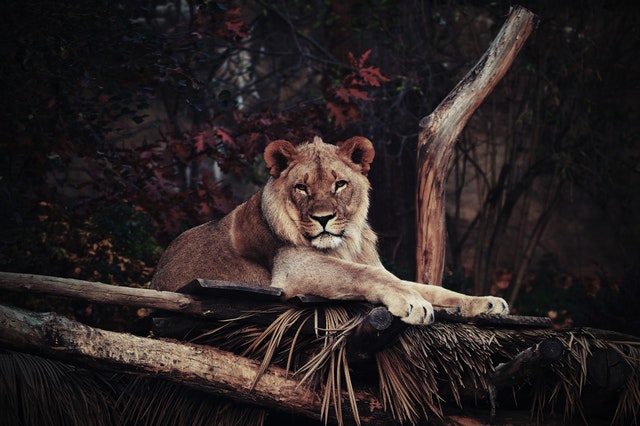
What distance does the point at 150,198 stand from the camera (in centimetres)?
808

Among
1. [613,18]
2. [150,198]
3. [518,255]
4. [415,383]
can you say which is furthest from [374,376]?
[613,18]

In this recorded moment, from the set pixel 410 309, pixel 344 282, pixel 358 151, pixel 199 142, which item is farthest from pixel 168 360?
pixel 199 142

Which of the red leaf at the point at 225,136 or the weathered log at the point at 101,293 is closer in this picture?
the weathered log at the point at 101,293

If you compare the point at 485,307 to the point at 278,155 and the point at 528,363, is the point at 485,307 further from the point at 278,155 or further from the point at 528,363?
the point at 278,155

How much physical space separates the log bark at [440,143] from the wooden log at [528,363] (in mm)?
1706

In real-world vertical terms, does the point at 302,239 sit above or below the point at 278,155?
below

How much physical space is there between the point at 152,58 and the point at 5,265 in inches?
83.2

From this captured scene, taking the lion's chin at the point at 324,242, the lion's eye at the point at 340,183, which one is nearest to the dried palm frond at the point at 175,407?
the lion's chin at the point at 324,242

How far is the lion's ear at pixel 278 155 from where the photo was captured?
6203mm

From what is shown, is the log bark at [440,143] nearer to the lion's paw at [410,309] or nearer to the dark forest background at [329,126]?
the dark forest background at [329,126]

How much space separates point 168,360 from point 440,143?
288 centimetres

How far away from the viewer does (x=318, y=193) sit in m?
6.04

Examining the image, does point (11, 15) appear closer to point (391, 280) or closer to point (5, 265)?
point (5, 265)

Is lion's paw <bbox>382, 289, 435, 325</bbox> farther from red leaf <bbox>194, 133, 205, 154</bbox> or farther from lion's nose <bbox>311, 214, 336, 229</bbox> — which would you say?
red leaf <bbox>194, 133, 205, 154</bbox>
